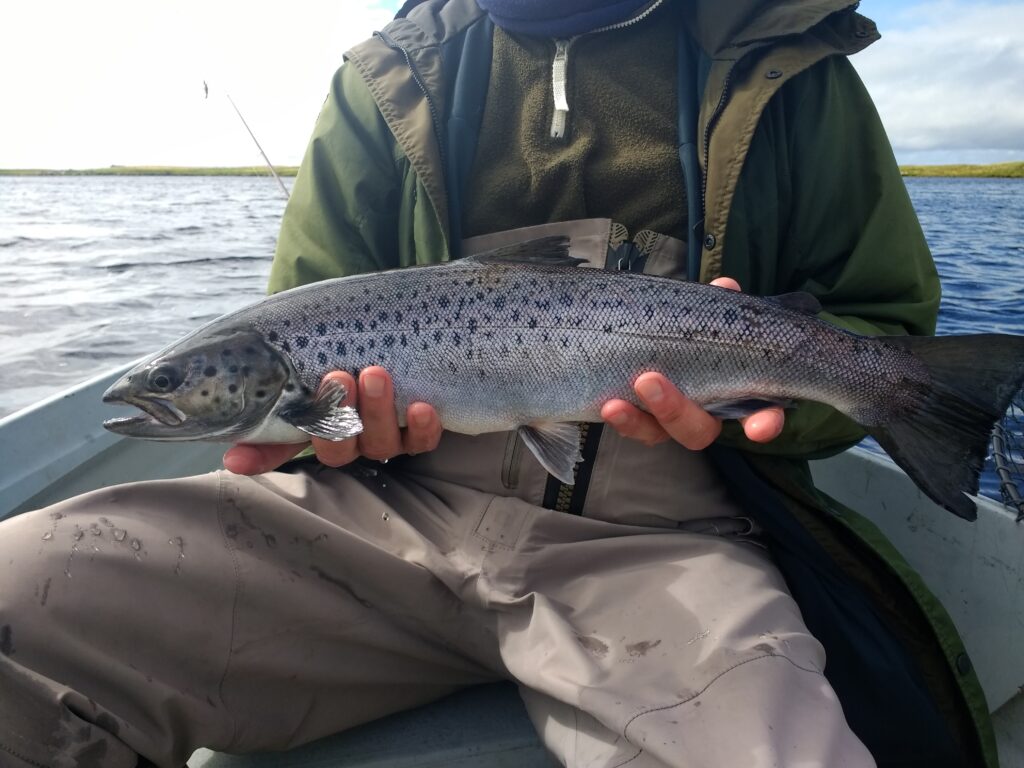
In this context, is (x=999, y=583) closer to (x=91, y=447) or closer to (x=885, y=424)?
(x=885, y=424)

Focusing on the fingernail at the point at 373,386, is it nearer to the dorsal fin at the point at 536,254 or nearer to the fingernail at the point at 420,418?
the fingernail at the point at 420,418

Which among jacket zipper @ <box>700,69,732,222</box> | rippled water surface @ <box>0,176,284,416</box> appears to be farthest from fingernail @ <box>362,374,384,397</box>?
rippled water surface @ <box>0,176,284,416</box>

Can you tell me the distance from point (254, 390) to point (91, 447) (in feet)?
6.53

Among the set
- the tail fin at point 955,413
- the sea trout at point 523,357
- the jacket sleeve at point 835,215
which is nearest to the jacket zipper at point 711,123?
the jacket sleeve at point 835,215

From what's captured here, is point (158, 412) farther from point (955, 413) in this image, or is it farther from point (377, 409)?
point (955, 413)

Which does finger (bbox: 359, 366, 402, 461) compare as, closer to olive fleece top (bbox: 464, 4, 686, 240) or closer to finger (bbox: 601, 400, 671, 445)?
finger (bbox: 601, 400, 671, 445)

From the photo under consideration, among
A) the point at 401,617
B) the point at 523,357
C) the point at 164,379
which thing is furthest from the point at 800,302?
the point at 164,379

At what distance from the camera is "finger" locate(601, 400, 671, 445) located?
7.74 ft

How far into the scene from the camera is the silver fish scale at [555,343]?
240 cm

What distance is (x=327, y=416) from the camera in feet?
7.83

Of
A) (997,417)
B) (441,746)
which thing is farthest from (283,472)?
(997,417)

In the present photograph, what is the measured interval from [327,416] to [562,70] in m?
1.57

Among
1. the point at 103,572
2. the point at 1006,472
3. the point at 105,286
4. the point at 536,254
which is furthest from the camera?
the point at 105,286

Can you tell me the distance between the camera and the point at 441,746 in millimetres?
2559
